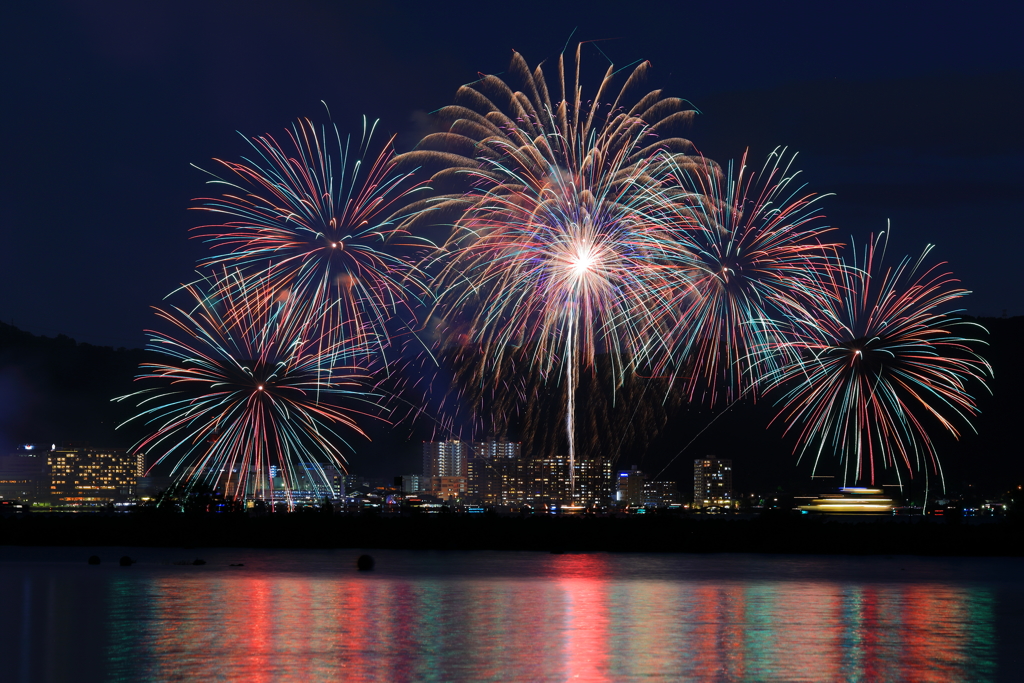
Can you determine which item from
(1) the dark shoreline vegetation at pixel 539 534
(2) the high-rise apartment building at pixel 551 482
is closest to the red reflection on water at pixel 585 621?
(1) the dark shoreline vegetation at pixel 539 534

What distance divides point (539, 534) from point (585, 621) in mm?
42777

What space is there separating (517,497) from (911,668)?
173 metres

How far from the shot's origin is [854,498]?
151875mm

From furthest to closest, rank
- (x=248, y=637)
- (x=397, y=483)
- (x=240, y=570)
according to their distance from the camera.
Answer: (x=397, y=483) < (x=240, y=570) < (x=248, y=637)

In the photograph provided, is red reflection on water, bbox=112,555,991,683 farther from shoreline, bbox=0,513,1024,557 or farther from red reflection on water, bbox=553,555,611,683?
shoreline, bbox=0,513,1024,557

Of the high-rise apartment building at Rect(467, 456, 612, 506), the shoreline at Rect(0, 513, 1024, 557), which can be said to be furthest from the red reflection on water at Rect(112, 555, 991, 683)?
the high-rise apartment building at Rect(467, 456, 612, 506)

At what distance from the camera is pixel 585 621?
99.0 ft

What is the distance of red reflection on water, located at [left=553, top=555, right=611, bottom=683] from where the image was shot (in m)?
22.2

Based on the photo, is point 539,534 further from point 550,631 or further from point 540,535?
point 550,631

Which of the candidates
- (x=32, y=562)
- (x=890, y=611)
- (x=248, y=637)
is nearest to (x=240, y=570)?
(x=32, y=562)

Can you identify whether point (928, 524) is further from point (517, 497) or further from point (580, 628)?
point (517, 497)

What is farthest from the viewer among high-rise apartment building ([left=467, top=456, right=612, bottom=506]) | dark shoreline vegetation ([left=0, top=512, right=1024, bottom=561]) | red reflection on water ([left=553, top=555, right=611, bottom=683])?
high-rise apartment building ([left=467, top=456, right=612, bottom=506])

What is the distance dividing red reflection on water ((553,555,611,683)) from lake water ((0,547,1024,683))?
0.25 ft

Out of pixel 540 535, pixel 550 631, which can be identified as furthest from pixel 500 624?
pixel 540 535
